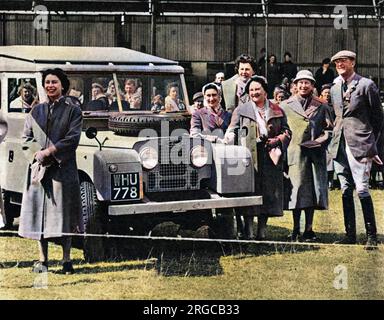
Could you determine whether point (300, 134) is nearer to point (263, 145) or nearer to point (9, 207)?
point (263, 145)

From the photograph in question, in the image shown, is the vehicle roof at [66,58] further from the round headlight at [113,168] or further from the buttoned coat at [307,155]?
the buttoned coat at [307,155]

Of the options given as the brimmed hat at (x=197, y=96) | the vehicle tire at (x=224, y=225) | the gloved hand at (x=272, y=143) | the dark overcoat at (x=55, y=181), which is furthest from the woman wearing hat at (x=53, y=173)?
the gloved hand at (x=272, y=143)

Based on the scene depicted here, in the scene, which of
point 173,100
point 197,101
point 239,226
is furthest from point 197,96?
point 239,226

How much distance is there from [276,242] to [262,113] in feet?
3.36

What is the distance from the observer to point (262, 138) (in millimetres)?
6992

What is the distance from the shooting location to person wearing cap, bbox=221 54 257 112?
7.14m

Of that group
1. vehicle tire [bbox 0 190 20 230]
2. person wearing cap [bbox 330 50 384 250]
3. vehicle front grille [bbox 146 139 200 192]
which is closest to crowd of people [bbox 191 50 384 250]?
person wearing cap [bbox 330 50 384 250]

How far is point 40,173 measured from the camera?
5.88 meters

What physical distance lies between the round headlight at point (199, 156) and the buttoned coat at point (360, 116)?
1130 mm

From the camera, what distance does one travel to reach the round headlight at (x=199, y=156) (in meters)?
6.45

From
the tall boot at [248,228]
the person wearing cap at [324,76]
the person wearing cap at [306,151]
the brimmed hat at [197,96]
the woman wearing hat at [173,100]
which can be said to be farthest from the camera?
the person wearing cap at [324,76]

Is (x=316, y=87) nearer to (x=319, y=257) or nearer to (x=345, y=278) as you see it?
(x=319, y=257)
